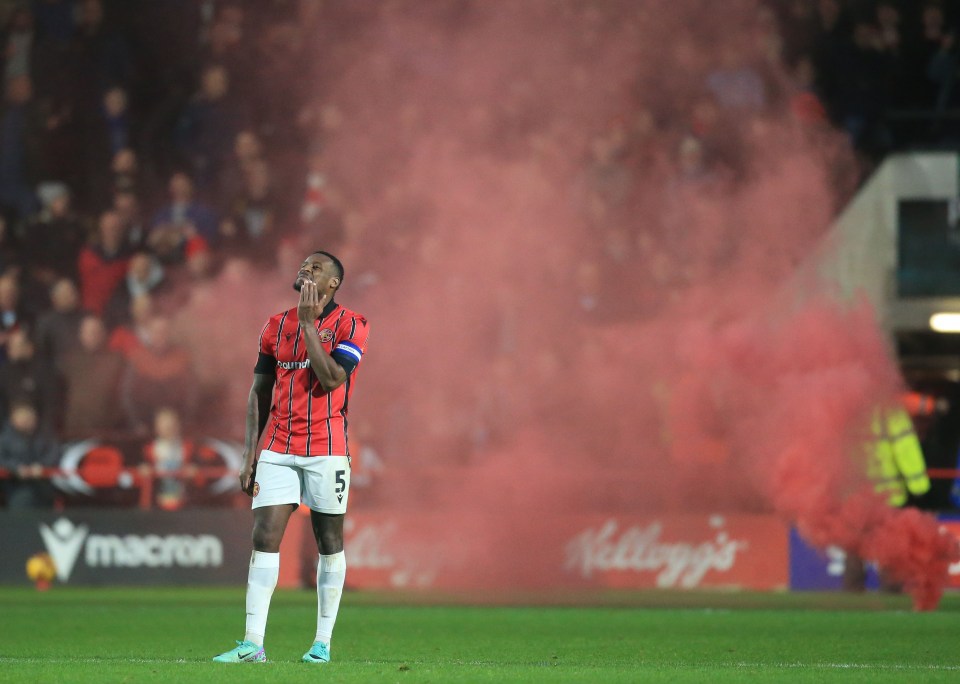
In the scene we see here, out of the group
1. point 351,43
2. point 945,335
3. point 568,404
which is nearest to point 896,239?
point 945,335

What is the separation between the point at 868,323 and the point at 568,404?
3.68m

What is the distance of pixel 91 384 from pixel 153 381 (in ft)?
2.22

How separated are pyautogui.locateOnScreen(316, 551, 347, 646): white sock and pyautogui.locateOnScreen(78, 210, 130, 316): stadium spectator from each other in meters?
10.6

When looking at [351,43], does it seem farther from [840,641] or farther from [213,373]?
[840,641]

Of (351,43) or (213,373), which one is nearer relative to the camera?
(213,373)

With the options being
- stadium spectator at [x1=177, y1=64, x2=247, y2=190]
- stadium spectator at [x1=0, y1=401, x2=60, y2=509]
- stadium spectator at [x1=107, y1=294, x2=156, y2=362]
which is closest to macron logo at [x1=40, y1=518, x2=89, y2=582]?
stadium spectator at [x1=0, y1=401, x2=60, y2=509]

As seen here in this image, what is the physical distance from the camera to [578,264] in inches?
698

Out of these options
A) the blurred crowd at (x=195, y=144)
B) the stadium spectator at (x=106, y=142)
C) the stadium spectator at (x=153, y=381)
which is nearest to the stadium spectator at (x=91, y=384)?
the blurred crowd at (x=195, y=144)

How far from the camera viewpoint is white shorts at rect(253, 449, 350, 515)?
7.41 m

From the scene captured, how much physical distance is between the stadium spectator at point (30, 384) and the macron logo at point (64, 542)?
3.55ft

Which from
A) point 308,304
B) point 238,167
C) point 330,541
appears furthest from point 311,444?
point 238,167

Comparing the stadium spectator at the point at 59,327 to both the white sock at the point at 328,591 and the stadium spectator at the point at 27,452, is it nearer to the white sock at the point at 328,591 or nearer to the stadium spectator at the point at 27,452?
the stadium spectator at the point at 27,452

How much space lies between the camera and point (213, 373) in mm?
17266

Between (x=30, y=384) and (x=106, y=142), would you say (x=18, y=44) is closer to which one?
(x=106, y=142)
